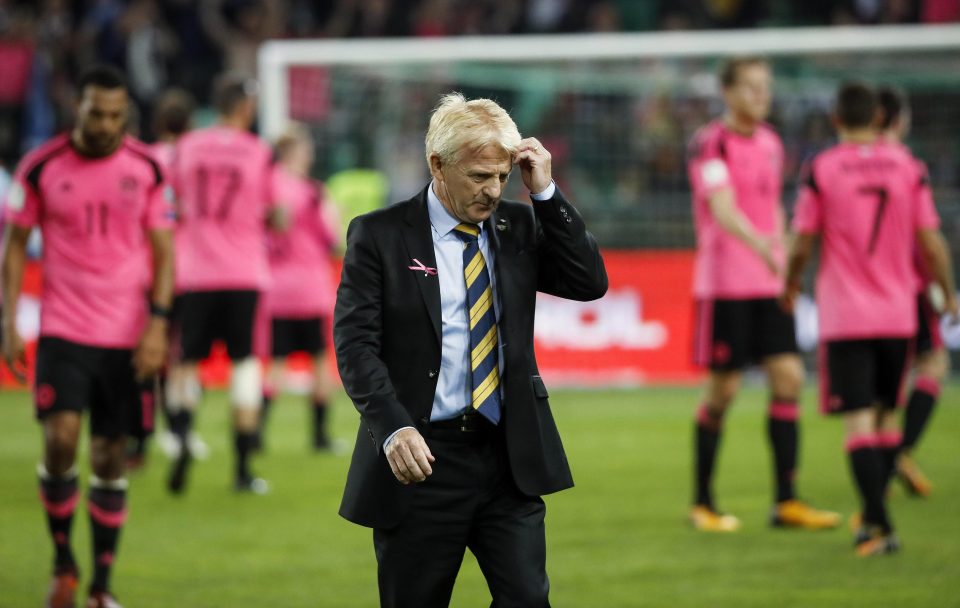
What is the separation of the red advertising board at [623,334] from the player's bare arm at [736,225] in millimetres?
6865

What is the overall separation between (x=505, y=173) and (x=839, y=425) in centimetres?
896

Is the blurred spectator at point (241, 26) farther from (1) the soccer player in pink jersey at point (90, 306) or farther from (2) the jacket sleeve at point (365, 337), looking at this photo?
(2) the jacket sleeve at point (365, 337)

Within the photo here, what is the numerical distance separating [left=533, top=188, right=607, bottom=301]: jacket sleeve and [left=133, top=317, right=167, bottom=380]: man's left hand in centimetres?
244

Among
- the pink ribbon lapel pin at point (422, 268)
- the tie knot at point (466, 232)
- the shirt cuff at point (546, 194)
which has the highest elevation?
the shirt cuff at point (546, 194)

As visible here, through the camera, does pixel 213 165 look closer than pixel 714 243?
No

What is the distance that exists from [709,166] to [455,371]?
417 centimetres

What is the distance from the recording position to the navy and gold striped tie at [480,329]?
4227mm

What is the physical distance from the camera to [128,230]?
255 inches

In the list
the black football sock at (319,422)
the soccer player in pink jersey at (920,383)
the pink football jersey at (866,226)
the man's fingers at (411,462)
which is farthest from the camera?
the black football sock at (319,422)

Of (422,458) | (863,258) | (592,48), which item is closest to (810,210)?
(863,258)

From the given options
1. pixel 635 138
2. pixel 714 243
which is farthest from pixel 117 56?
pixel 714 243

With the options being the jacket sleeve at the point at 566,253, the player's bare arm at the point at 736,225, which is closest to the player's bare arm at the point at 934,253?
the player's bare arm at the point at 736,225

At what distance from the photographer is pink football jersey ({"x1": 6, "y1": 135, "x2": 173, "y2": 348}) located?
6332 millimetres

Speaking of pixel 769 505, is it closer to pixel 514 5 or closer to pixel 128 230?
pixel 128 230
